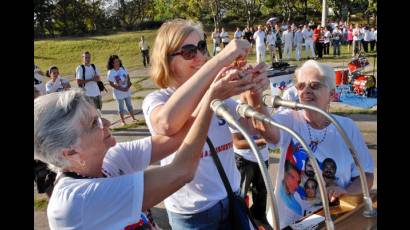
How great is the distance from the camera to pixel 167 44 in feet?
6.64

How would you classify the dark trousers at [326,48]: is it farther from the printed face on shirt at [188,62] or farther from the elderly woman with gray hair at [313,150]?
the printed face on shirt at [188,62]

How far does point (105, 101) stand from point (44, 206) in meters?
8.93

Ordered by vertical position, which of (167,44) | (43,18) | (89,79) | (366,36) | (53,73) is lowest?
(89,79)

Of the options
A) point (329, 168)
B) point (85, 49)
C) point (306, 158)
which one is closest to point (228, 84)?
point (306, 158)

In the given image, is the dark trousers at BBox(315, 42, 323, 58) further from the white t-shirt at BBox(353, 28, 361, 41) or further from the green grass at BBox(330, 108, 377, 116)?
the green grass at BBox(330, 108, 377, 116)

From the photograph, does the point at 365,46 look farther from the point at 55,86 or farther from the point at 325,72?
the point at 325,72

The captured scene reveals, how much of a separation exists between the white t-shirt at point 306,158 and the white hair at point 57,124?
1.27m

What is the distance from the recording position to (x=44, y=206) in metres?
5.30

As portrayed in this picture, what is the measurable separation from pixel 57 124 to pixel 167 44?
75cm

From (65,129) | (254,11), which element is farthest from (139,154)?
(254,11)

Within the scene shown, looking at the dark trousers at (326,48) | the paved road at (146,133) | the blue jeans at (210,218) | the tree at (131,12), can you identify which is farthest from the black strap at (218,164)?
the tree at (131,12)

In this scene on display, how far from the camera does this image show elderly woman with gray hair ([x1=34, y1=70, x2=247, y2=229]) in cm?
142
